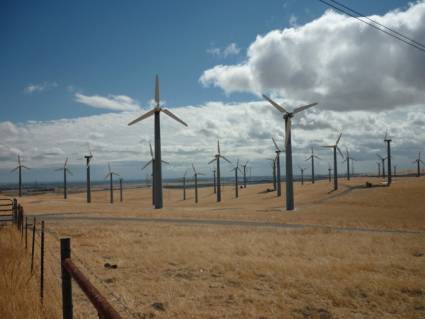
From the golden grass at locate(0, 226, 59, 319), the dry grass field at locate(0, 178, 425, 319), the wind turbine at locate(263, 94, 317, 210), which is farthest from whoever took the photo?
the wind turbine at locate(263, 94, 317, 210)

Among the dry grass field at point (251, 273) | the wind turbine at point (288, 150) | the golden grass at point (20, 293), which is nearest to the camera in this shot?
the golden grass at point (20, 293)

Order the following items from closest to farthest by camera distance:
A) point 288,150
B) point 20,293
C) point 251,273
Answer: point 20,293
point 251,273
point 288,150

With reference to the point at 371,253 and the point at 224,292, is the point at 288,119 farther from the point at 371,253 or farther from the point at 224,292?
the point at 224,292

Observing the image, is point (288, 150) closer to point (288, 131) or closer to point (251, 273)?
point (288, 131)

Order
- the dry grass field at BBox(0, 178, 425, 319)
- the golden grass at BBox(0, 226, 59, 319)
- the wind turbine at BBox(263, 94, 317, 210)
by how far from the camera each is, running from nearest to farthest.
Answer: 1. the golden grass at BBox(0, 226, 59, 319)
2. the dry grass field at BBox(0, 178, 425, 319)
3. the wind turbine at BBox(263, 94, 317, 210)

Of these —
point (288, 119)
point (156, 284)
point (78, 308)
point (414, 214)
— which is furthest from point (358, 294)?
point (288, 119)

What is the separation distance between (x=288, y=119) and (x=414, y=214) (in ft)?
70.6

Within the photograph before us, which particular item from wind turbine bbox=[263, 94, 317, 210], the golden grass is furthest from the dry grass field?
wind turbine bbox=[263, 94, 317, 210]

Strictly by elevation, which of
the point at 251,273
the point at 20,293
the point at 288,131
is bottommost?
the point at 251,273

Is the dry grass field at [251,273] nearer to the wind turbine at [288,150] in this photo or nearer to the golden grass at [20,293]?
the golden grass at [20,293]

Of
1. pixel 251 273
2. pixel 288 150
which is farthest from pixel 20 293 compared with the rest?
pixel 288 150

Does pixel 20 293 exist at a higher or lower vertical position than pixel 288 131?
lower

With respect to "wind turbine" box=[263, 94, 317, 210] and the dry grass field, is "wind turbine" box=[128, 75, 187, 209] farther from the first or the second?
the dry grass field

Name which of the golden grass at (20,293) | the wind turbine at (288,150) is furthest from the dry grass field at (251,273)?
the wind turbine at (288,150)
